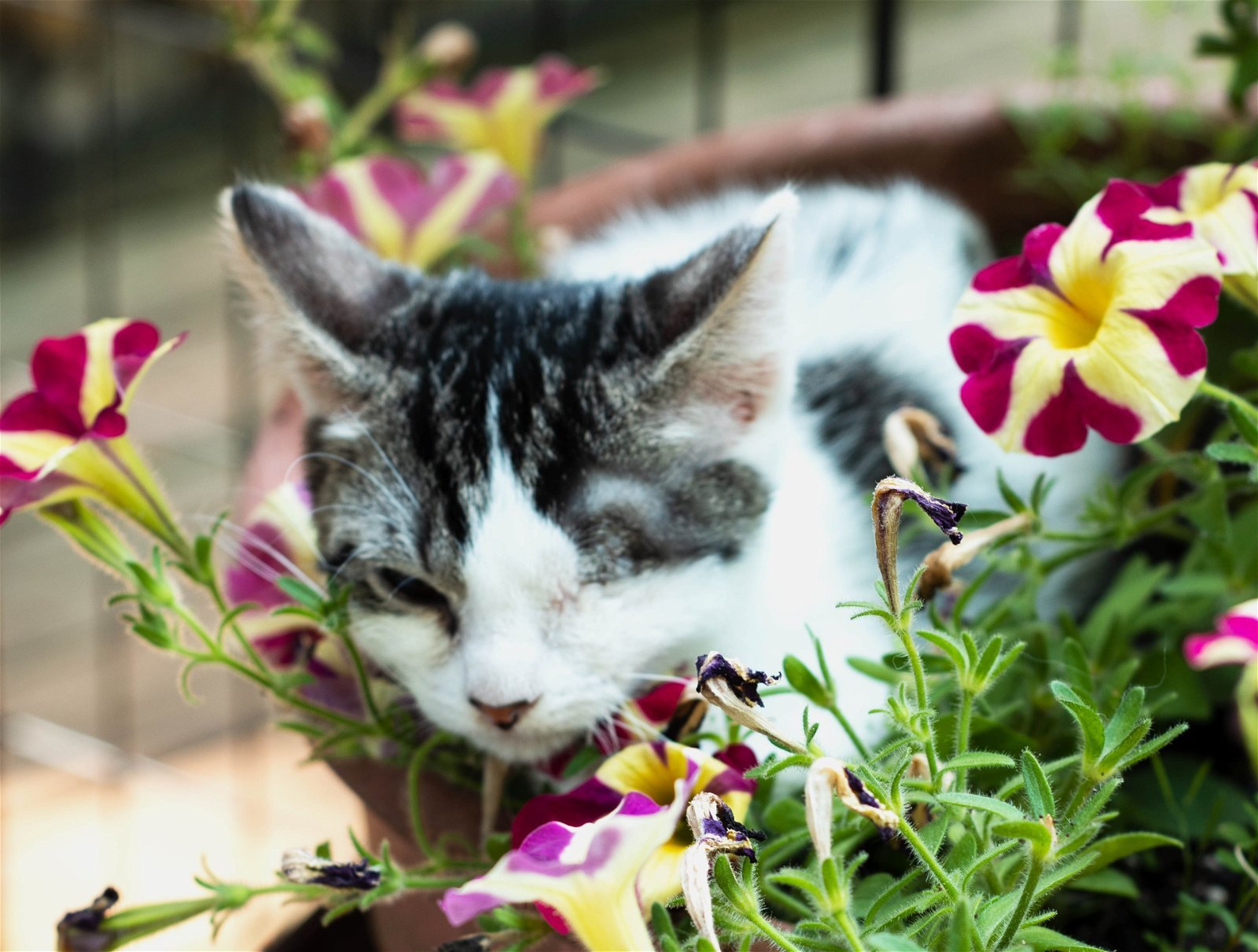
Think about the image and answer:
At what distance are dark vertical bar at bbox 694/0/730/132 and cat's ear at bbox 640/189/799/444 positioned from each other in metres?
1.37

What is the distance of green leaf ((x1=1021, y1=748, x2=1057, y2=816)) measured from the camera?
0.44 meters

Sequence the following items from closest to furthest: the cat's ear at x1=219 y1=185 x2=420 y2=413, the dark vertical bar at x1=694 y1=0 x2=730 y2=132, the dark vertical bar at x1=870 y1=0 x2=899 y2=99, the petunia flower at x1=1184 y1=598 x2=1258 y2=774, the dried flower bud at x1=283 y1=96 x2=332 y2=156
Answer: the petunia flower at x1=1184 y1=598 x2=1258 y2=774
the cat's ear at x1=219 y1=185 x2=420 y2=413
the dried flower bud at x1=283 y1=96 x2=332 y2=156
the dark vertical bar at x1=870 y1=0 x2=899 y2=99
the dark vertical bar at x1=694 y1=0 x2=730 y2=132

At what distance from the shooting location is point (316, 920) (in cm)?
77

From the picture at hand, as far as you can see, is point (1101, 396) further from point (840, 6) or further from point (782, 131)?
point (840, 6)

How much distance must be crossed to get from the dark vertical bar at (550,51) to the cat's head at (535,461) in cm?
114

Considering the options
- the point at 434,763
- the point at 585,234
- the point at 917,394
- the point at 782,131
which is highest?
the point at 782,131

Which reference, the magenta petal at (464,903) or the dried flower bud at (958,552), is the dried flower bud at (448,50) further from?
the magenta petal at (464,903)

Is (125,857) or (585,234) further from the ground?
(585,234)

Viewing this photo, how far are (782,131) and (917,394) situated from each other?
0.47m

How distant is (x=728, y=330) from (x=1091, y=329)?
0.18m

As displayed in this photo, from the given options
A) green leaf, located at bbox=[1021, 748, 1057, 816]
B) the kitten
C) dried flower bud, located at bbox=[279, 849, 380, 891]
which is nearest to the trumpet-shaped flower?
the kitten

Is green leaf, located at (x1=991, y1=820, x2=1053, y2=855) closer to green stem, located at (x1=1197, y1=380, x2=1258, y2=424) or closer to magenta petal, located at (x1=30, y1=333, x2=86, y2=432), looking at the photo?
green stem, located at (x1=1197, y1=380, x2=1258, y2=424)

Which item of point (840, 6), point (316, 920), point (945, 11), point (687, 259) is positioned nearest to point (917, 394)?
point (687, 259)

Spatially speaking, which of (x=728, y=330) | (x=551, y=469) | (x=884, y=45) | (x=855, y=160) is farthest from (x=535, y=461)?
(x=884, y=45)
